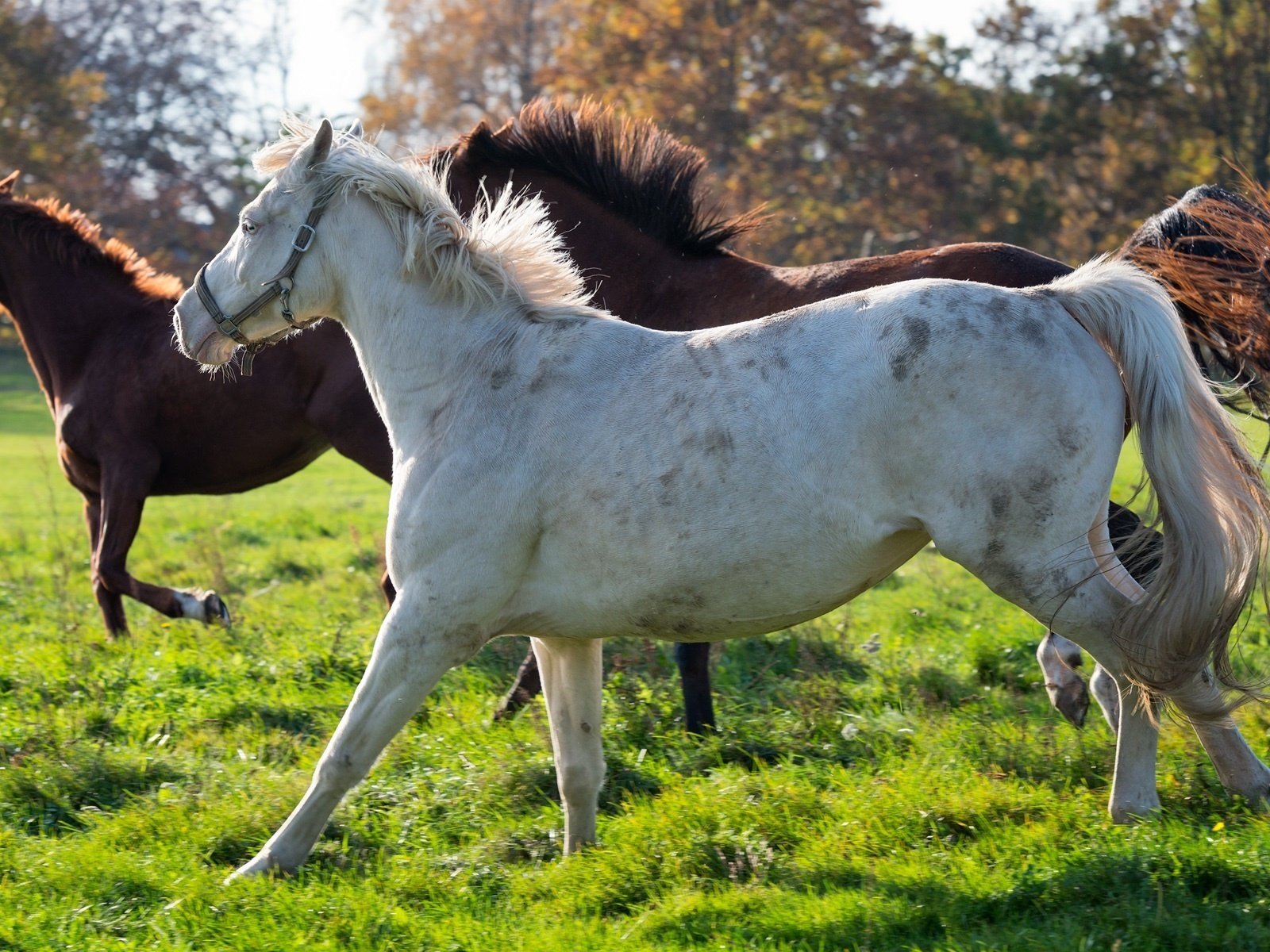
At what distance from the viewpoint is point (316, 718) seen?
5395 mm

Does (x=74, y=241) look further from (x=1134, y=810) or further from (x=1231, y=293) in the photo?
(x=1134, y=810)

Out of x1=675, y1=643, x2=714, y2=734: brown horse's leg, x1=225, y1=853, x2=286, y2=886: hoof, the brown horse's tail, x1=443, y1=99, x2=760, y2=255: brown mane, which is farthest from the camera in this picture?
x1=443, y1=99, x2=760, y2=255: brown mane

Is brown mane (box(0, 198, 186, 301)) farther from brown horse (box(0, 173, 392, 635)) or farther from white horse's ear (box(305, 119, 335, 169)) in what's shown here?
white horse's ear (box(305, 119, 335, 169))

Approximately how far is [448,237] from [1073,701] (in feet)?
Result: 9.02

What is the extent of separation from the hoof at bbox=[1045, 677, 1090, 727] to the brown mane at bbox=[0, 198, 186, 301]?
5.19 meters

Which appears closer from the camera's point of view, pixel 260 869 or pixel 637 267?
pixel 260 869

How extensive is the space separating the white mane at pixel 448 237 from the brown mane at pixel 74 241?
12.0 feet

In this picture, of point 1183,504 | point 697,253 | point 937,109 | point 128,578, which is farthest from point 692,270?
point 937,109

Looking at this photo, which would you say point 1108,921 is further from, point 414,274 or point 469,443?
point 414,274

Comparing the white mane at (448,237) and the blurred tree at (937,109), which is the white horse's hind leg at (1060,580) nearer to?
the white mane at (448,237)

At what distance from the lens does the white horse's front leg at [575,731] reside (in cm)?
409

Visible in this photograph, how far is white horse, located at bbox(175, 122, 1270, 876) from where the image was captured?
3385 mm

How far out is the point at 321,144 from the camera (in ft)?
13.2

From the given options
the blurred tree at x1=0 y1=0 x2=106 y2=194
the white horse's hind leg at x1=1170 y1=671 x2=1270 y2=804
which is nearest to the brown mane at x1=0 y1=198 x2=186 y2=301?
the white horse's hind leg at x1=1170 y1=671 x2=1270 y2=804
